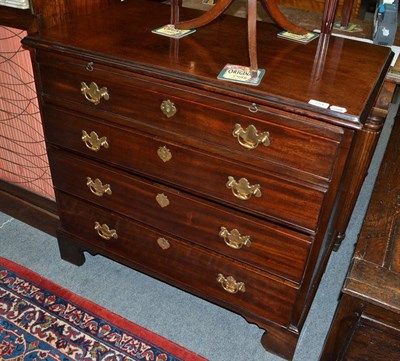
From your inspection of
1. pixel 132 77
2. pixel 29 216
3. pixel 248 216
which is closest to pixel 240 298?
pixel 248 216

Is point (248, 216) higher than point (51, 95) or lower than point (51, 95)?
lower

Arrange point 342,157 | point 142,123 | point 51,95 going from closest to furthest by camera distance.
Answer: point 342,157, point 142,123, point 51,95

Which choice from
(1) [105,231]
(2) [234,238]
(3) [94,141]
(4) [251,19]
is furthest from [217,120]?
(1) [105,231]

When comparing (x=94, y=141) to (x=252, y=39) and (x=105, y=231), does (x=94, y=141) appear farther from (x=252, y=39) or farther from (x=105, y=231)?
(x=252, y=39)

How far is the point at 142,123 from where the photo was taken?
144 centimetres

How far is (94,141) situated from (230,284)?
2.30 feet

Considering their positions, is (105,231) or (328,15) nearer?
(328,15)

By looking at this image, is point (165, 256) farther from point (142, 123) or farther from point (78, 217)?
point (142, 123)

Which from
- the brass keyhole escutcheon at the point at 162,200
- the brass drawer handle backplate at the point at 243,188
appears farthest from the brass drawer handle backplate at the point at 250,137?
the brass keyhole escutcheon at the point at 162,200

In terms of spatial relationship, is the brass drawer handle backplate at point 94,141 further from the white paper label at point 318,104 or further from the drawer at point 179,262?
the white paper label at point 318,104

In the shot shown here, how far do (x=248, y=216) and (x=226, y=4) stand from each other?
675 millimetres

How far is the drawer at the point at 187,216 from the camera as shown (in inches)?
55.2

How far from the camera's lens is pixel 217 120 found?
1289 millimetres

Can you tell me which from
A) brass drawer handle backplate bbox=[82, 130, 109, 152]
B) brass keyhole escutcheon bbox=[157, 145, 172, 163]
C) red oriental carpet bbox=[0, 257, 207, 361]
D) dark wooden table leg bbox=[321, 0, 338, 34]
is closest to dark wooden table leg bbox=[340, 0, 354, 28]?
dark wooden table leg bbox=[321, 0, 338, 34]
